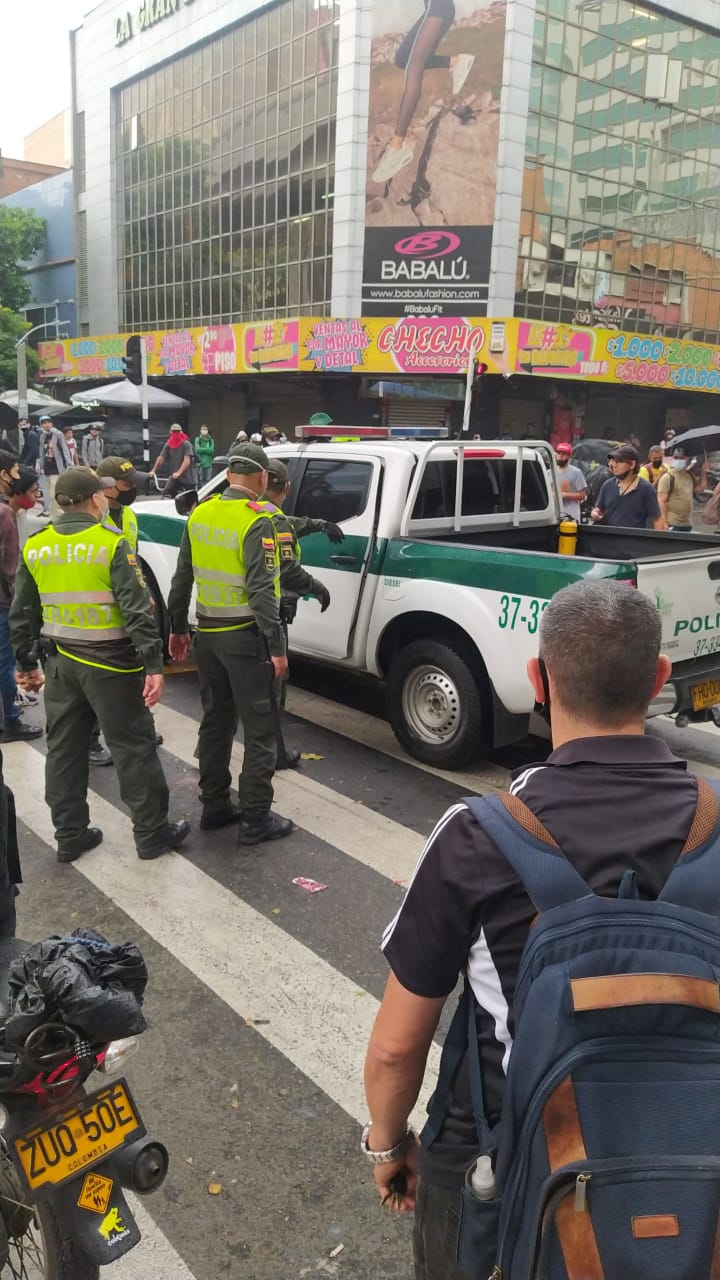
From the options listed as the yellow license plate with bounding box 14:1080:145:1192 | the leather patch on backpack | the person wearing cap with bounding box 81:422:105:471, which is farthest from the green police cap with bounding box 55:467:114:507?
the person wearing cap with bounding box 81:422:105:471

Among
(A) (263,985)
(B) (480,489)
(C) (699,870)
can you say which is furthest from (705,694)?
(C) (699,870)

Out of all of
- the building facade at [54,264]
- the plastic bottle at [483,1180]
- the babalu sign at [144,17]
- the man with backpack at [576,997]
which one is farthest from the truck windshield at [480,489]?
the building facade at [54,264]

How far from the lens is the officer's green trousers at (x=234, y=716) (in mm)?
4781

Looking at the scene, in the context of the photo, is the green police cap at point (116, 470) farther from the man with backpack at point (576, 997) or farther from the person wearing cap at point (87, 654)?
the man with backpack at point (576, 997)

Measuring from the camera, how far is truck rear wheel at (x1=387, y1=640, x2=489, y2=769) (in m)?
5.79

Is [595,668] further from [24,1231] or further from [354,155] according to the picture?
[354,155]

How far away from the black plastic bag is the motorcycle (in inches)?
1.2

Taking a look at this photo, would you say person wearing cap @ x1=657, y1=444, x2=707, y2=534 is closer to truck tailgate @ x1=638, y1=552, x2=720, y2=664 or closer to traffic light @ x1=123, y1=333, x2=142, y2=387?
truck tailgate @ x1=638, y1=552, x2=720, y2=664

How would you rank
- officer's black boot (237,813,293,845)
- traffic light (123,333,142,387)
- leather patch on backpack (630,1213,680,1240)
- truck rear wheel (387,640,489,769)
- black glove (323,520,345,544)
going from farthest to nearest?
traffic light (123,333,142,387) → black glove (323,520,345,544) → truck rear wheel (387,640,489,769) → officer's black boot (237,813,293,845) → leather patch on backpack (630,1213,680,1240)

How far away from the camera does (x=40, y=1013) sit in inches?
71.5

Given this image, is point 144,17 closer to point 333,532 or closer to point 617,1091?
point 333,532

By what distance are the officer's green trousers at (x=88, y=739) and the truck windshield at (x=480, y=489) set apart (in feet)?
8.87

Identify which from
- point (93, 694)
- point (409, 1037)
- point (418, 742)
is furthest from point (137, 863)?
point (409, 1037)

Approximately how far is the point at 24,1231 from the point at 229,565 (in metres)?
3.15
